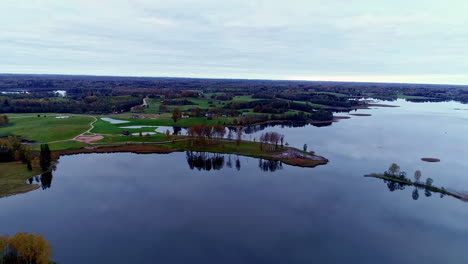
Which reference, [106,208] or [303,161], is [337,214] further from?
[106,208]

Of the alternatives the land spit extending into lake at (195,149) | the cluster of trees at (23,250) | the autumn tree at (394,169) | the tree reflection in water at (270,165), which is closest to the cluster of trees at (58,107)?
the land spit extending into lake at (195,149)

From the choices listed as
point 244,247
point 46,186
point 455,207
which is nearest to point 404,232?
point 455,207

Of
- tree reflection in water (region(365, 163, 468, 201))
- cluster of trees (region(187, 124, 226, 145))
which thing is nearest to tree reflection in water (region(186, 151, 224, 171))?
cluster of trees (region(187, 124, 226, 145))

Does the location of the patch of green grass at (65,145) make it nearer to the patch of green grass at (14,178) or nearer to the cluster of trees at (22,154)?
the cluster of trees at (22,154)

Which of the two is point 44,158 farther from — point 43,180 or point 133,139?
point 133,139

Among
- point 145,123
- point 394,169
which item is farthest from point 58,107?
point 394,169
